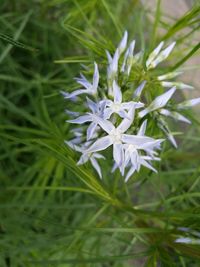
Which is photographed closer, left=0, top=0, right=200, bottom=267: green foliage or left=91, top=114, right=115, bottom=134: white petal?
left=91, top=114, right=115, bottom=134: white petal

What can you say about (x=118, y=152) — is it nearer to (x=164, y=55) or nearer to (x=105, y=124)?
(x=105, y=124)

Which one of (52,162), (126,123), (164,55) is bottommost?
(52,162)

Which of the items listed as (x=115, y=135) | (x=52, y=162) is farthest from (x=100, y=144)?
(x=52, y=162)

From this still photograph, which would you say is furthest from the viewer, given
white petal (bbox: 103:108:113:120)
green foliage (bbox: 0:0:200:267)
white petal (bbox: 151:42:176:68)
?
green foliage (bbox: 0:0:200:267)

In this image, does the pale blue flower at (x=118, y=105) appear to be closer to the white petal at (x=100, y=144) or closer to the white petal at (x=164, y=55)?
the white petal at (x=100, y=144)

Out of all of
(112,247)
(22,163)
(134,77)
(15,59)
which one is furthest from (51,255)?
(134,77)

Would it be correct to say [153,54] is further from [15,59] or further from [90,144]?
[15,59]

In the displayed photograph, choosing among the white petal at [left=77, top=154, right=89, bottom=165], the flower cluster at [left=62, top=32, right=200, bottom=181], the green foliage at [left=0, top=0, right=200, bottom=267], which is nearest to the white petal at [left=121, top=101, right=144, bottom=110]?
the flower cluster at [left=62, top=32, right=200, bottom=181]

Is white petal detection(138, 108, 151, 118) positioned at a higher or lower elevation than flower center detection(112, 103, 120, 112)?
higher

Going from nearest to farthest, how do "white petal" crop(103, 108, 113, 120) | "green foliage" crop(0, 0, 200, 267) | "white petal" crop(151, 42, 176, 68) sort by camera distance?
"white petal" crop(103, 108, 113, 120) → "white petal" crop(151, 42, 176, 68) → "green foliage" crop(0, 0, 200, 267)

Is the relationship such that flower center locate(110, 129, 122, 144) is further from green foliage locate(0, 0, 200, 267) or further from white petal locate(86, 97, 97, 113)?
green foliage locate(0, 0, 200, 267)

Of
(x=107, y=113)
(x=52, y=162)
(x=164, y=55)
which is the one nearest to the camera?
(x=107, y=113)
